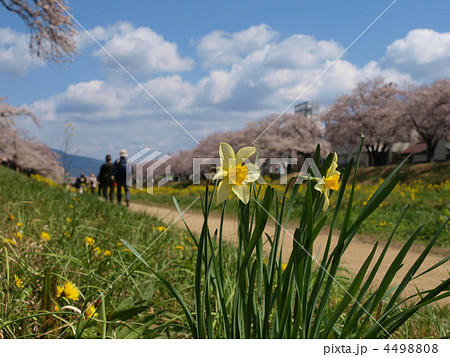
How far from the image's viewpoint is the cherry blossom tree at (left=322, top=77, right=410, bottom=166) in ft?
68.6

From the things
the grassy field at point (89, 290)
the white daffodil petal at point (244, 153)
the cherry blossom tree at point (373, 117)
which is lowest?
the grassy field at point (89, 290)

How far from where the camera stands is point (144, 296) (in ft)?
4.89

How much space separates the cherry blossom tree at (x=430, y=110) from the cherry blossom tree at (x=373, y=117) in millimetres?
805

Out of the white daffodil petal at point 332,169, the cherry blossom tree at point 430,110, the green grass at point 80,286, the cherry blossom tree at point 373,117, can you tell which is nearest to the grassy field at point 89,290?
the green grass at point 80,286

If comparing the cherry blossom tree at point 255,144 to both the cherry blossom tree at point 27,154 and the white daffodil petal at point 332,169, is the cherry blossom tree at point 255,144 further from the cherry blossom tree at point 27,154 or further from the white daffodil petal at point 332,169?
the cherry blossom tree at point 27,154

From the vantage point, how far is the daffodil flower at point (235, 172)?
0.66 meters

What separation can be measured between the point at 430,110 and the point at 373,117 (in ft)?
11.5

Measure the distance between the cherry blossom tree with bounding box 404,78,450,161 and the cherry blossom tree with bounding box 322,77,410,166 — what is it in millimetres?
805

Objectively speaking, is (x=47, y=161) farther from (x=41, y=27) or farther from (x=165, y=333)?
(x=165, y=333)

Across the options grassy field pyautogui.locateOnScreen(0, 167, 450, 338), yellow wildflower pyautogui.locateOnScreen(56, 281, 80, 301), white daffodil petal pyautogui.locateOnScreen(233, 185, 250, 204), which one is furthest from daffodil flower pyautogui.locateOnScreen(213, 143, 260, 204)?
yellow wildflower pyautogui.locateOnScreen(56, 281, 80, 301)

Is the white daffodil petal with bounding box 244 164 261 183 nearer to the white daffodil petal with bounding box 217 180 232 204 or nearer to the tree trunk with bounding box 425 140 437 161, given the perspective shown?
the white daffodil petal with bounding box 217 180 232 204

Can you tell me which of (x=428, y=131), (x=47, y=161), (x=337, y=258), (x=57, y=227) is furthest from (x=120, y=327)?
(x=47, y=161)

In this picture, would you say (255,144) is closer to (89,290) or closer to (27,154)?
(89,290)
